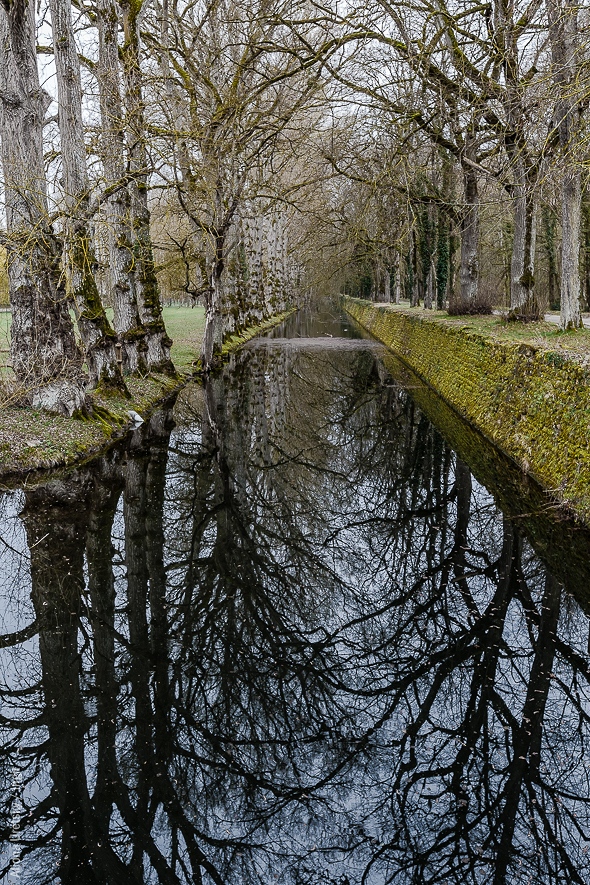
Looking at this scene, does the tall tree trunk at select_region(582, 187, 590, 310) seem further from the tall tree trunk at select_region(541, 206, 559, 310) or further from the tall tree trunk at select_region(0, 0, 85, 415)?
the tall tree trunk at select_region(0, 0, 85, 415)

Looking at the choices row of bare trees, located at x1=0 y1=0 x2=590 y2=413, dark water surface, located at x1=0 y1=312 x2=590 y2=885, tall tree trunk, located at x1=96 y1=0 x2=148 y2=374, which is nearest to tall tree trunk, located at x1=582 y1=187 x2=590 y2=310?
row of bare trees, located at x1=0 y1=0 x2=590 y2=413

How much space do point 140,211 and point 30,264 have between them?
22.9 feet

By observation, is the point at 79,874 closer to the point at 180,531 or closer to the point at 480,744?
the point at 480,744

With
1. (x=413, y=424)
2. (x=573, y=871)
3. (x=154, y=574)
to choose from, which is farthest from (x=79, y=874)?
(x=413, y=424)

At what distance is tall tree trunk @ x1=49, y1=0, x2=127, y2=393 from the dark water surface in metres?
4.19

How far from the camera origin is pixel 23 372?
12.7m

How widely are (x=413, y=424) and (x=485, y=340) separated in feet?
7.65

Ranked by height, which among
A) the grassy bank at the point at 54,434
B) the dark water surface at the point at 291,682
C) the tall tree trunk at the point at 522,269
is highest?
the tall tree trunk at the point at 522,269

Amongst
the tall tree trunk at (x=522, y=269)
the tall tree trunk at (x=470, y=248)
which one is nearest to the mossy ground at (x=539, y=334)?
the tall tree trunk at (x=522, y=269)

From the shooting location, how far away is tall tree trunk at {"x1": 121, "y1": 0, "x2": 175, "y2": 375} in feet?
50.2

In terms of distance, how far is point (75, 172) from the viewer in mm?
13359

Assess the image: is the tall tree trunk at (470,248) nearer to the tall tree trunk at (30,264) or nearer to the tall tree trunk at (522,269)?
the tall tree trunk at (522,269)

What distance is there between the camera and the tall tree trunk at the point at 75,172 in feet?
41.8

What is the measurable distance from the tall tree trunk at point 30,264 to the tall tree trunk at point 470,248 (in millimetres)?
13781
